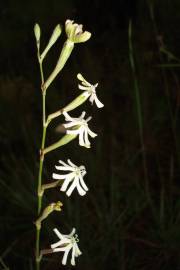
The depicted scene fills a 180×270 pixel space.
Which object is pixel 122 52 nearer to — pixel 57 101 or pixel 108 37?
pixel 108 37

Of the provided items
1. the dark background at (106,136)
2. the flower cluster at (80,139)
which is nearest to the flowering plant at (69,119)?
the flower cluster at (80,139)

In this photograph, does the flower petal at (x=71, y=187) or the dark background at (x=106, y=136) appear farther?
the dark background at (x=106, y=136)

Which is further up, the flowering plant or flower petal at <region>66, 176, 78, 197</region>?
the flowering plant

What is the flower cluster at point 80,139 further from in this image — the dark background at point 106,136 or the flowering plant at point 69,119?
the dark background at point 106,136

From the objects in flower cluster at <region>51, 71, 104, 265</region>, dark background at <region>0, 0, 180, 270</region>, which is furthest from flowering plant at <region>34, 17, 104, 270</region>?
dark background at <region>0, 0, 180, 270</region>

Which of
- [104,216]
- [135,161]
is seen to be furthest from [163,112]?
[104,216]

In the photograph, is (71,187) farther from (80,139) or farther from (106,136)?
(106,136)

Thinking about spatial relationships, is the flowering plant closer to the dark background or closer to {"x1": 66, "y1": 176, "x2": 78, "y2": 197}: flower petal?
{"x1": 66, "y1": 176, "x2": 78, "y2": 197}: flower petal

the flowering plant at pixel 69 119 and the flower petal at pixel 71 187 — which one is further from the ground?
the flowering plant at pixel 69 119

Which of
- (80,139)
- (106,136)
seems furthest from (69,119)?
(106,136)
